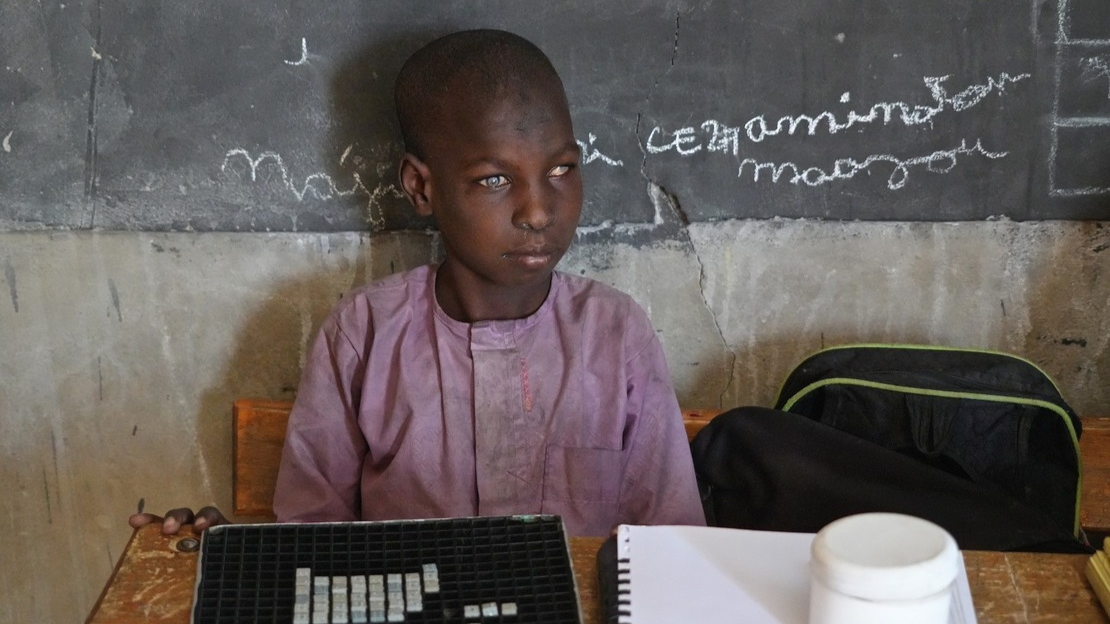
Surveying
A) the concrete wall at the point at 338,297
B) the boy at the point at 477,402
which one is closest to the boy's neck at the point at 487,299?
the boy at the point at 477,402

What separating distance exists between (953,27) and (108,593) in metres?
1.65

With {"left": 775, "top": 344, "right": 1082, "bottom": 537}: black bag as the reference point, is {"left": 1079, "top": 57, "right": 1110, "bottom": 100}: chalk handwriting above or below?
above

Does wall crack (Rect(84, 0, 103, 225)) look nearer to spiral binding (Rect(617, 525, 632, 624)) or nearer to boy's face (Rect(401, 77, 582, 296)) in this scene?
boy's face (Rect(401, 77, 582, 296))

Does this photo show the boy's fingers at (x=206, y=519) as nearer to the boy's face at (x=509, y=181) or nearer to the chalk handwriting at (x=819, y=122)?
the boy's face at (x=509, y=181)

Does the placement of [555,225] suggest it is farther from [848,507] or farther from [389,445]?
[848,507]

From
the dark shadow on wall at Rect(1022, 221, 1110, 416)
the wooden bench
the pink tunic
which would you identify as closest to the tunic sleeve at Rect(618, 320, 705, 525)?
the pink tunic

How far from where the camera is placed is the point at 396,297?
6.36 feet

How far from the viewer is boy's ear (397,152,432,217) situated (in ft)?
6.15

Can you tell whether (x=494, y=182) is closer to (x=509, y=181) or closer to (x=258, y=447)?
(x=509, y=181)

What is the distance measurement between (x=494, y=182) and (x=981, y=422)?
891 millimetres

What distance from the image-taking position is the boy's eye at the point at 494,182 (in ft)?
5.81

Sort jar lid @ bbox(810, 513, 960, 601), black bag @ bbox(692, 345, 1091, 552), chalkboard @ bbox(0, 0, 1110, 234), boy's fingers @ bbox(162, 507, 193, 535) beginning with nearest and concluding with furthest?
1. jar lid @ bbox(810, 513, 960, 601)
2. boy's fingers @ bbox(162, 507, 193, 535)
3. black bag @ bbox(692, 345, 1091, 552)
4. chalkboard @ bbox(0, 0, 1110, 234)

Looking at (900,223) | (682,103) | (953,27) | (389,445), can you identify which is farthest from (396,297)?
(953,27)

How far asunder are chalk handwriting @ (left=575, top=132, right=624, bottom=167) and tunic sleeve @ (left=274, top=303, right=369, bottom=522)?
52cm
